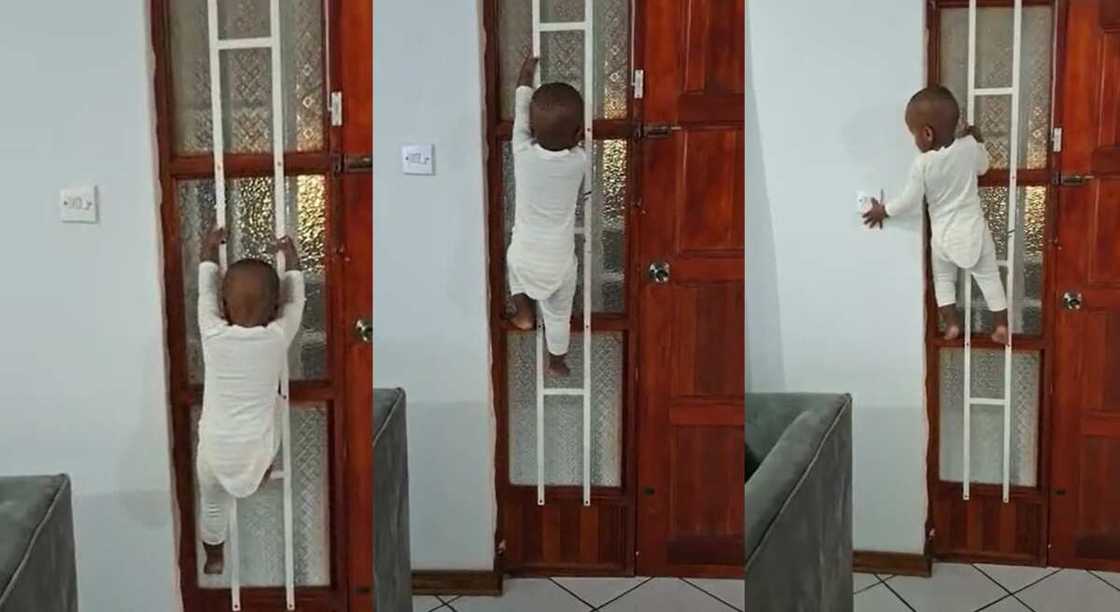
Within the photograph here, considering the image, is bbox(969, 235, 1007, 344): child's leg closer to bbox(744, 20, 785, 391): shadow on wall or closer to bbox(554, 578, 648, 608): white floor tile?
bbox(744, 20, 785, 391): shadow on wall

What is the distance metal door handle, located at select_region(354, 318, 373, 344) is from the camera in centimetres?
75

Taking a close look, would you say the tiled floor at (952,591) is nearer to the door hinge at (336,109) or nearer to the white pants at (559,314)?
the white pants at (559,314)

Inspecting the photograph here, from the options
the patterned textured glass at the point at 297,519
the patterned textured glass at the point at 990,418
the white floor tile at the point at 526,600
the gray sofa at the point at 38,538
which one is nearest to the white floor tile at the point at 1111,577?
the patterned textured glass at the point at 990,418

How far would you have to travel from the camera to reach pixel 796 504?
79cm

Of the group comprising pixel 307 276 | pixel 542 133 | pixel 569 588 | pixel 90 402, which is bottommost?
pixel 569 588

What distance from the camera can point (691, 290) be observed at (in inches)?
29.7

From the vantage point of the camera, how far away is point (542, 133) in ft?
2.30

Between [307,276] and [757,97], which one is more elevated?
[757,97]

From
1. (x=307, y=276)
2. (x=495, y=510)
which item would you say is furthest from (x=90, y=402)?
(x=495, y=510)

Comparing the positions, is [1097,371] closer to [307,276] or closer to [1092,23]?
[1092,23]

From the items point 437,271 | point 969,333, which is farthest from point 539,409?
point 969,333

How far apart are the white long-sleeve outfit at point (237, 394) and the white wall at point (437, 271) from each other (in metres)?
0.09

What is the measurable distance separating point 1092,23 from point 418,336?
1.92 ft

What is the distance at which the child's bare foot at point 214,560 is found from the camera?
785 millimetres
